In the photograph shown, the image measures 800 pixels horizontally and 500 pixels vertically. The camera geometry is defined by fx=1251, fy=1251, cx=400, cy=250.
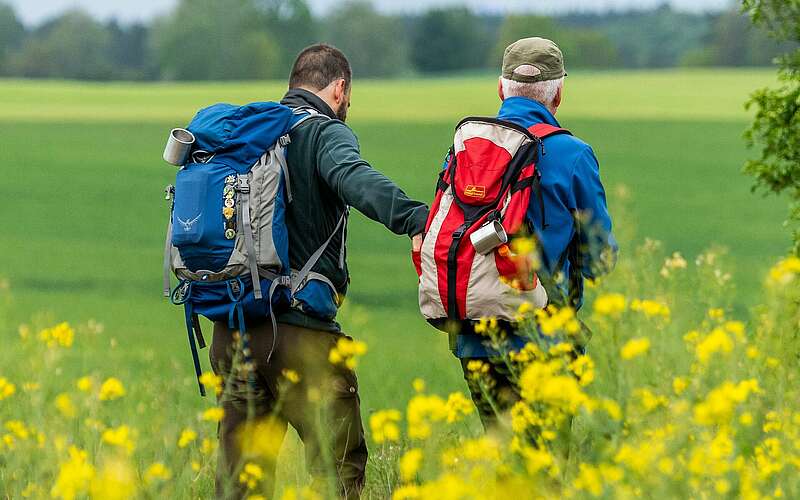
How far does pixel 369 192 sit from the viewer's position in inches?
175

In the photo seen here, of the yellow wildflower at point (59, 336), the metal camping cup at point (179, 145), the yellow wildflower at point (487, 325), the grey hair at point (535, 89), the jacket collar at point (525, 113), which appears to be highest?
the grey hair at point (535, 89)

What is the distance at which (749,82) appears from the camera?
54969 mm

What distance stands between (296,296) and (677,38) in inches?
→ 5213

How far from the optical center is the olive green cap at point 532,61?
445cm

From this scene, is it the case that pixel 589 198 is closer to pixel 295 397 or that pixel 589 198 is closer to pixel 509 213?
pixel 509 213

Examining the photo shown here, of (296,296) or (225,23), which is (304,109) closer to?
(296,296)

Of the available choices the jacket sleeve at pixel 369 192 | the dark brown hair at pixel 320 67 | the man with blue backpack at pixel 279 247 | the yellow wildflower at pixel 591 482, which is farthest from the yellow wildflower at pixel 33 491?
the dark brown hair at pixel 320 67

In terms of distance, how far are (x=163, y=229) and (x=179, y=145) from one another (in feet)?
58.8

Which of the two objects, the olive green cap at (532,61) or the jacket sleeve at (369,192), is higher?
the olive green cap at (532,61)

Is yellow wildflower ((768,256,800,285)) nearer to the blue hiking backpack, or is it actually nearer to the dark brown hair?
the blue hiking backpack

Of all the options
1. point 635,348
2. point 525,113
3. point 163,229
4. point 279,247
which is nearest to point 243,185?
point 279,247

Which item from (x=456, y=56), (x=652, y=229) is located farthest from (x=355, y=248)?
(x=456, y=56)

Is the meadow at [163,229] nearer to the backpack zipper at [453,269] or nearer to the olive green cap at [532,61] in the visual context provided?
the backpack zipper at [453,269]

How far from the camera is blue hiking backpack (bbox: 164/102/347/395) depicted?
15.0 feet
